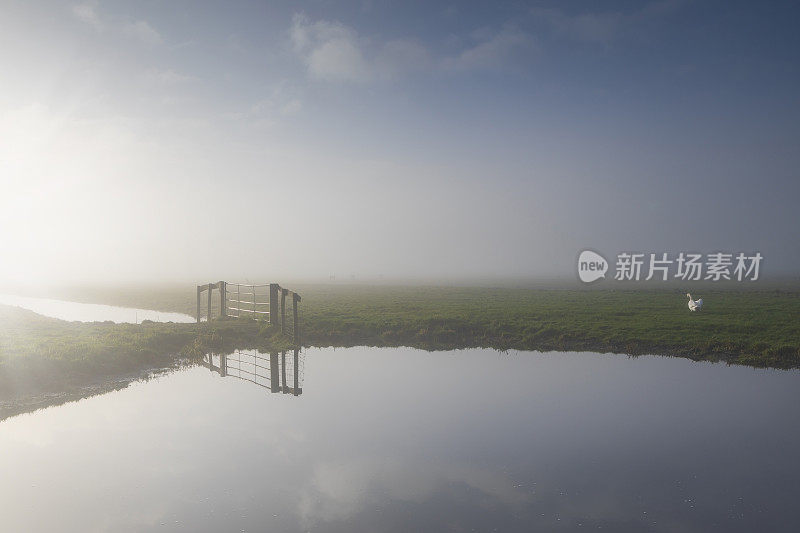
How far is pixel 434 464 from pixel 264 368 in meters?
13.2

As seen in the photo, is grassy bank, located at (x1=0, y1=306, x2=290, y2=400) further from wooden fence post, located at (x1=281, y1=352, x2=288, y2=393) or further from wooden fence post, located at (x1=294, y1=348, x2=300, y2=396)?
wooden fence post, located at (x1=281, y1=352, x2=288, y2=393)

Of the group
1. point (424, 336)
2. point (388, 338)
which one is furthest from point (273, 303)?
point (424, 336)

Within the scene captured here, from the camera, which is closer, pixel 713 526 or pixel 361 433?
pixel 713 526

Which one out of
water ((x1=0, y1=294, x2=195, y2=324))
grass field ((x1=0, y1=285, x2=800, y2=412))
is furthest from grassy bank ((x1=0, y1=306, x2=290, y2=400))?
water ((x1=0, y1=294, x2=195, y2=324))

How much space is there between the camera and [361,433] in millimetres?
13039

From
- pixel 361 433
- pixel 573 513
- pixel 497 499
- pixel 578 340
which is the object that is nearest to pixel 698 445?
pixel 573 513

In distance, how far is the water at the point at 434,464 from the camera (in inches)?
341

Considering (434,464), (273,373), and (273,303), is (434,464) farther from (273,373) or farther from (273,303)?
(273,303)

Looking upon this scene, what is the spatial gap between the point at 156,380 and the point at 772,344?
31.3 m

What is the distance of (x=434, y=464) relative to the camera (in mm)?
10961

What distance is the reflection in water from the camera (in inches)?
754

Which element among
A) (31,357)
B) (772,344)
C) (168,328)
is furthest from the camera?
(168,328)

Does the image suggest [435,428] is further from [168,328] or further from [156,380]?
[168,328]

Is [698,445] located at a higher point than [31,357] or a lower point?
lower
